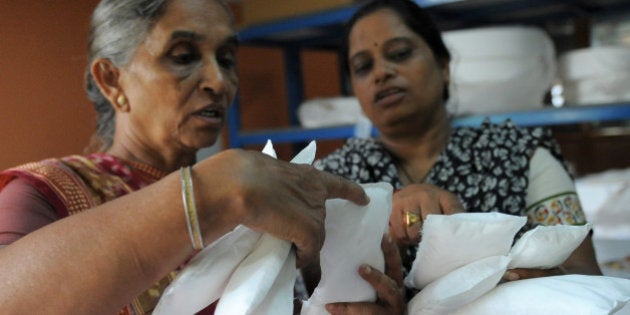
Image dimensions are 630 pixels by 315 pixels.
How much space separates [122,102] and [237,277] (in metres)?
0.56

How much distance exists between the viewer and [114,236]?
0.60 m

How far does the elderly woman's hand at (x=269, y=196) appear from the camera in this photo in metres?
0.59

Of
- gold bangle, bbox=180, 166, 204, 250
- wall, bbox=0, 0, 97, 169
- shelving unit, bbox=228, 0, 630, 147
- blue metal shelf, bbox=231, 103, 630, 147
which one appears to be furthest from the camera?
shelving unit, bbox=228, 0, 630, 147

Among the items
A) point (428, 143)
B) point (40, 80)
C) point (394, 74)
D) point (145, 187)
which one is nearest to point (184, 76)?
point (145, 187)

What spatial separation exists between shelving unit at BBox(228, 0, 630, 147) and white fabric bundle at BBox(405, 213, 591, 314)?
111 cm

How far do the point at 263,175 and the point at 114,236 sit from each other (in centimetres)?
16

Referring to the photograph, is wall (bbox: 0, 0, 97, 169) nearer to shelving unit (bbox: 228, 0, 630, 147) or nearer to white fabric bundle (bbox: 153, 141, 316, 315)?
shelving unit (bbox: 228, 0, 630, 147)

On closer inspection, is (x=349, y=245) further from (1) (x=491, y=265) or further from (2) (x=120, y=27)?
(2) (x=120, y=27)

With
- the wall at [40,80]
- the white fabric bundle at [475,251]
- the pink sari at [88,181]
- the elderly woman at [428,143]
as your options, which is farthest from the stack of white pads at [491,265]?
the wall at [40,80]

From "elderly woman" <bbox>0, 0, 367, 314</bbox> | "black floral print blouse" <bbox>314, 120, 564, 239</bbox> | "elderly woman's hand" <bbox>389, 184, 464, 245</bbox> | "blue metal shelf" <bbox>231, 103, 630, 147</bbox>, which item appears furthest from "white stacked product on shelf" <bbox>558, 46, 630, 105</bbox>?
"elderly woman" <bbox>0, 0, 367, 314</bbox>

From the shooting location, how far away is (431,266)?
829mm

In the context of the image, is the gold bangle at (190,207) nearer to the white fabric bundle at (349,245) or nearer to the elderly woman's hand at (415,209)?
the white fabric bundle at (349,245)

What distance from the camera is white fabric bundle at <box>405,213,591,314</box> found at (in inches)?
30.9

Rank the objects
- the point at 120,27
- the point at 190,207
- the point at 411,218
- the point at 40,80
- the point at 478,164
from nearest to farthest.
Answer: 1. the point at 190,207
2. the point at 411,218
3. the point at 120,27
4. the point at 478,164
5. the point at 40,80
